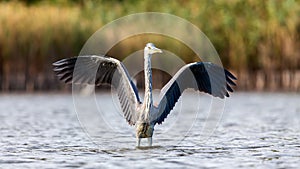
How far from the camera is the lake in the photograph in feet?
39.1

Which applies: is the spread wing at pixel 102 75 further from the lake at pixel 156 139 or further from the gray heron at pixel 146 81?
the lake at pixel 156 139

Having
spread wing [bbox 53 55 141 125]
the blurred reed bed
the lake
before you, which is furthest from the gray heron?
the blurred reed bed

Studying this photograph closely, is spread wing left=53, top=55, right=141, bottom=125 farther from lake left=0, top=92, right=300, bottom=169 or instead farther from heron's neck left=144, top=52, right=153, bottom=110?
lake left=0, top=92, right=300, bottom=169

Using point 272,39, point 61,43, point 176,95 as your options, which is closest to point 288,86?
point 272,39

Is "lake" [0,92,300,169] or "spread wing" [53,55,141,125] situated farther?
"spread wing" [53,55,141,125]

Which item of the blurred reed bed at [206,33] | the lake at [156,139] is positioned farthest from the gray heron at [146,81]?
the blurred reed bed at [206,33]

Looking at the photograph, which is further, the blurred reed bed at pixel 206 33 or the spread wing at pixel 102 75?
the blurred reed bed at pixel 206 33

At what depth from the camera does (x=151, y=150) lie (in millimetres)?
13430

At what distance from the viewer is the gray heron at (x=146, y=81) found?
1341 centimetres

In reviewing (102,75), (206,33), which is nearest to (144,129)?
(102,75)

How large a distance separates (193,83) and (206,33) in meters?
22.2

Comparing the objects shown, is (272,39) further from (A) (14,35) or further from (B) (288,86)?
(A) (14,35)

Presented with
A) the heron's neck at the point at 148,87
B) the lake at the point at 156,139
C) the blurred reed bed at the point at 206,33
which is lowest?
the lake at the point at 156,139

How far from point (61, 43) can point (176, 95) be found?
20893 mm
